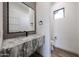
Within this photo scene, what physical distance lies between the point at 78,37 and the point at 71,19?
2.48ft

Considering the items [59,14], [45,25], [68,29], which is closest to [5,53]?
[45,25]

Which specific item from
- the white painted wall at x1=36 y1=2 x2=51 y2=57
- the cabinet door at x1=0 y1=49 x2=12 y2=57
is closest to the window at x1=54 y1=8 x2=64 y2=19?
the white painted wall at x1=36 y1=2 x2=51 y2=57

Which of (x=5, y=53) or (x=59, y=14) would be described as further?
(x=59, y=14)

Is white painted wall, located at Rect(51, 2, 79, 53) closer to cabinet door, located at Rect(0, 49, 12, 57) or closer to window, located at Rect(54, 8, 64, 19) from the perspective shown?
window, located at Rect(54, 8, 64, 19)

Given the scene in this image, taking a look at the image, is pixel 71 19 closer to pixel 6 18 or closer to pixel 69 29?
pixel 69 29

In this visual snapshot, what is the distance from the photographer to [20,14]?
2094 millimetres

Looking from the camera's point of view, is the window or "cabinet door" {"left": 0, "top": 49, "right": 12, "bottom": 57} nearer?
"cabinet door" {"left": 0, "top": 49, "right": 12, "bottom": 57}

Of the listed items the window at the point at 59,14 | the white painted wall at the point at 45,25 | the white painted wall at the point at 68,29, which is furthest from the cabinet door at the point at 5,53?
the window at the point at 59,14

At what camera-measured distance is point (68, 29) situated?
3.80 m

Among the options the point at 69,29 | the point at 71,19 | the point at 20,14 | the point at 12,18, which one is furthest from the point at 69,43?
the point at 12,18

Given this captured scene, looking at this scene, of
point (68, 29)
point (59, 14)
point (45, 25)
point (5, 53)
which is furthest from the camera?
point (59, 14)

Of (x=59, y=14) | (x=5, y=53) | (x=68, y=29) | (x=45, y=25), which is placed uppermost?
(x=59, y=14)

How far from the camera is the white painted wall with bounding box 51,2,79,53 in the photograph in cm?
349

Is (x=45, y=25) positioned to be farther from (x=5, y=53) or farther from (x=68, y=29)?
(x=5, y=53)
